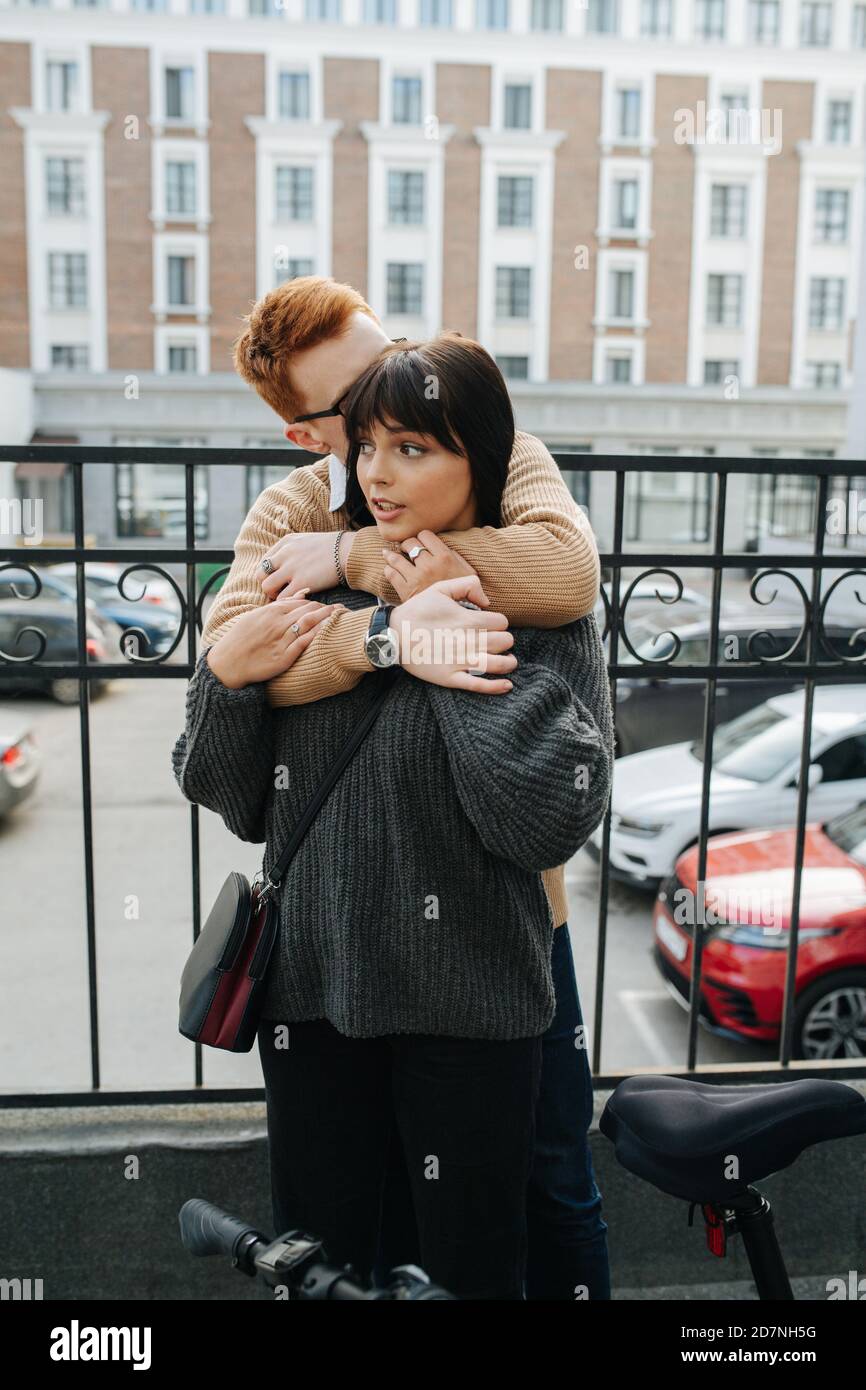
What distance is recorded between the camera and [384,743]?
4.85 feet

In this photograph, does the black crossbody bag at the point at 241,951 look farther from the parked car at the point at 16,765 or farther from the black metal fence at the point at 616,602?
the parked car at the point at 16,765

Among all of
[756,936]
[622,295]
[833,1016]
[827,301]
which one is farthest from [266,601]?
[827,301]

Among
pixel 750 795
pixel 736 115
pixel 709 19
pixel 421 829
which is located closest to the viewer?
pixel 421 829

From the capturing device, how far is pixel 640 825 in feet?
24.3

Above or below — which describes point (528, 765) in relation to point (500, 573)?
below

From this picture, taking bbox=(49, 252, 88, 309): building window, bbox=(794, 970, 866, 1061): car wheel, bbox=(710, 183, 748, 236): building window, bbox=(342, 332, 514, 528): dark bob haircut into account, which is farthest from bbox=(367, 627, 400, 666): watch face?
bbox=(710, 183, 748, 236): building window

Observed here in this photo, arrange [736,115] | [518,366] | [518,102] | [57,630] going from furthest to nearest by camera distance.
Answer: [736,115] → [518,366] → [518,102] → [57,630]

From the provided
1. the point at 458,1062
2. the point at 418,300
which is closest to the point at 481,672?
the point at 458,1062

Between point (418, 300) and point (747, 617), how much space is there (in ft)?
102

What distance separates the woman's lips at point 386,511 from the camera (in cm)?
149

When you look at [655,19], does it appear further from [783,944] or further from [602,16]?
[783,944]

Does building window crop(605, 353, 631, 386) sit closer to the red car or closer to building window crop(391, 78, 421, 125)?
building window crop(391, 78, 421, 125)

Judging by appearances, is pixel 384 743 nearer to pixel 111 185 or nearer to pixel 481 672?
pixel 481 672

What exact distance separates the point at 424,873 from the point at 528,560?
1.41 ft
